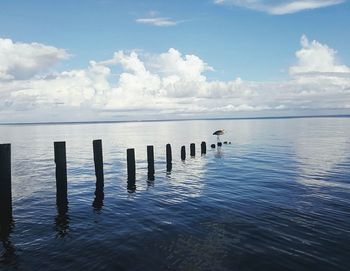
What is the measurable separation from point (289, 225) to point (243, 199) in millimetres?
4763

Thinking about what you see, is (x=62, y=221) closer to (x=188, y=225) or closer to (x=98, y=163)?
(x=188, y=225)

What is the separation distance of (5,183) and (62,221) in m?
2.92

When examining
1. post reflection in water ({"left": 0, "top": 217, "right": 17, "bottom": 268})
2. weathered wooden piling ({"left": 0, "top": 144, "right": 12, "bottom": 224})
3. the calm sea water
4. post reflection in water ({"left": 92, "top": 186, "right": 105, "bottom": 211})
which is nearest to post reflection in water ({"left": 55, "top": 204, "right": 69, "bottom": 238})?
the calm sea water

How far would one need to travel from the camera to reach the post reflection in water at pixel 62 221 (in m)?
13.9

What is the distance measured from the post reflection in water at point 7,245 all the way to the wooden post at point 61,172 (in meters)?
3.19

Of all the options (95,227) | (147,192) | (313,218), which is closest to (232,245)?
(313,218)

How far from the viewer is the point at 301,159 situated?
120 feet

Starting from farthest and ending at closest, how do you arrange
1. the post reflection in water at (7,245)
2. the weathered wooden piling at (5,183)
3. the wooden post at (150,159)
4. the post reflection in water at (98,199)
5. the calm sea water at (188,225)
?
the wooden post at (150,159)
the post reflection in water at (98,199)
the weathered wooden piling at (5,183)
the post reflection in water at (7,245)
the calm sea water at (188,225)

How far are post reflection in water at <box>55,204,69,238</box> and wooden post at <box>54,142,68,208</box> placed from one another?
37 centimetres

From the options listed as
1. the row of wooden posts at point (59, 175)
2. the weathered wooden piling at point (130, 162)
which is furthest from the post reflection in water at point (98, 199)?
the weathered wooden piling at point (130, 162)

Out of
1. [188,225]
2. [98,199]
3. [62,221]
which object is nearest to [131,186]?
[98,199]

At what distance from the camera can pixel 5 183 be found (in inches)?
583

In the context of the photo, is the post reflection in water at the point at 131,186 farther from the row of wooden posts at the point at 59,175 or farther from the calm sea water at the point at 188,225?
the calm sea water at the point at 188,225

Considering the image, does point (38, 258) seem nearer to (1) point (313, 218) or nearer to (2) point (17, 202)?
(2) point (17, 202)
